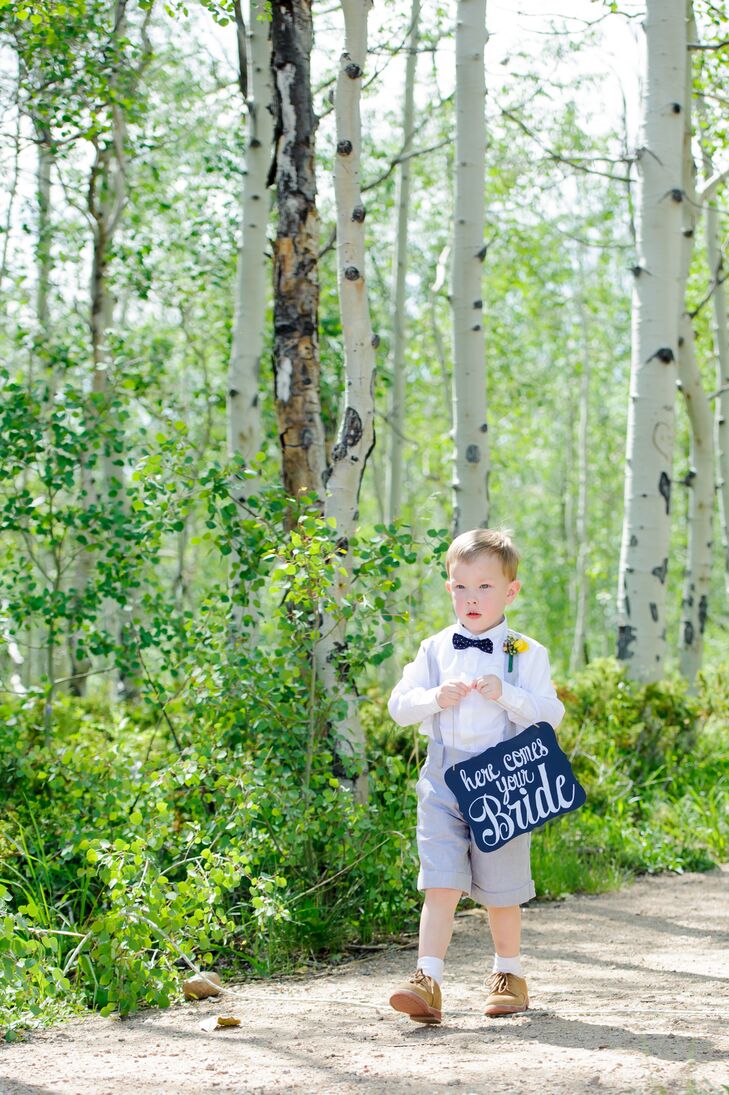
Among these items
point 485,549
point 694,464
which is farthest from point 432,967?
point 694,464

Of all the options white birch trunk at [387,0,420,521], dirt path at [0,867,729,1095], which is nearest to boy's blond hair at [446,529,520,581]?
dirt path at [0,867,729,1095]

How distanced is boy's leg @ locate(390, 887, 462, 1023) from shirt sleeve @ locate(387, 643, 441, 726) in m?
0.52

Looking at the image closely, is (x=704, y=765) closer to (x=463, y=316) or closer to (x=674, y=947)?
(x=674, y=947)

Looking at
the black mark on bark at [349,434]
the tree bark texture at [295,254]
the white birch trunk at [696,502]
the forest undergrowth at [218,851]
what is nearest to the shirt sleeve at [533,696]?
Answer: the forest undergrowth at [218,851]

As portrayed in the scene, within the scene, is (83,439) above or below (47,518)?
above

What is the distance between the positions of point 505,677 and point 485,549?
40cm

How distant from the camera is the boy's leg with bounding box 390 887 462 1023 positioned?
3.32 m

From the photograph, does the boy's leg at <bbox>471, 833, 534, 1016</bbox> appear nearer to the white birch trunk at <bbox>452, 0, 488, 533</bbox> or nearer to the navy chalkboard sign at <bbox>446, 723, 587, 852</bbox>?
the navy chalkboard sign at <bbox>446, 723, 587, 852</bbox>

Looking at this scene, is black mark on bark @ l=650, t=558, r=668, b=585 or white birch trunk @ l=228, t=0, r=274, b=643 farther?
white birch trunk @ l=228, t=0, r=274, b=643

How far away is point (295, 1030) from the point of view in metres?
3.46

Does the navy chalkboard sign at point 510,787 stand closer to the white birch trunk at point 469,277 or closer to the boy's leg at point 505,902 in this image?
the boy's leg at point 505,902

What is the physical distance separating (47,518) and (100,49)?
4.09 m

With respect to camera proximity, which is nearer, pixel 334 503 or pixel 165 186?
pixel 334 503

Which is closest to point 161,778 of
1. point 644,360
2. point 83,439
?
point 83,439
